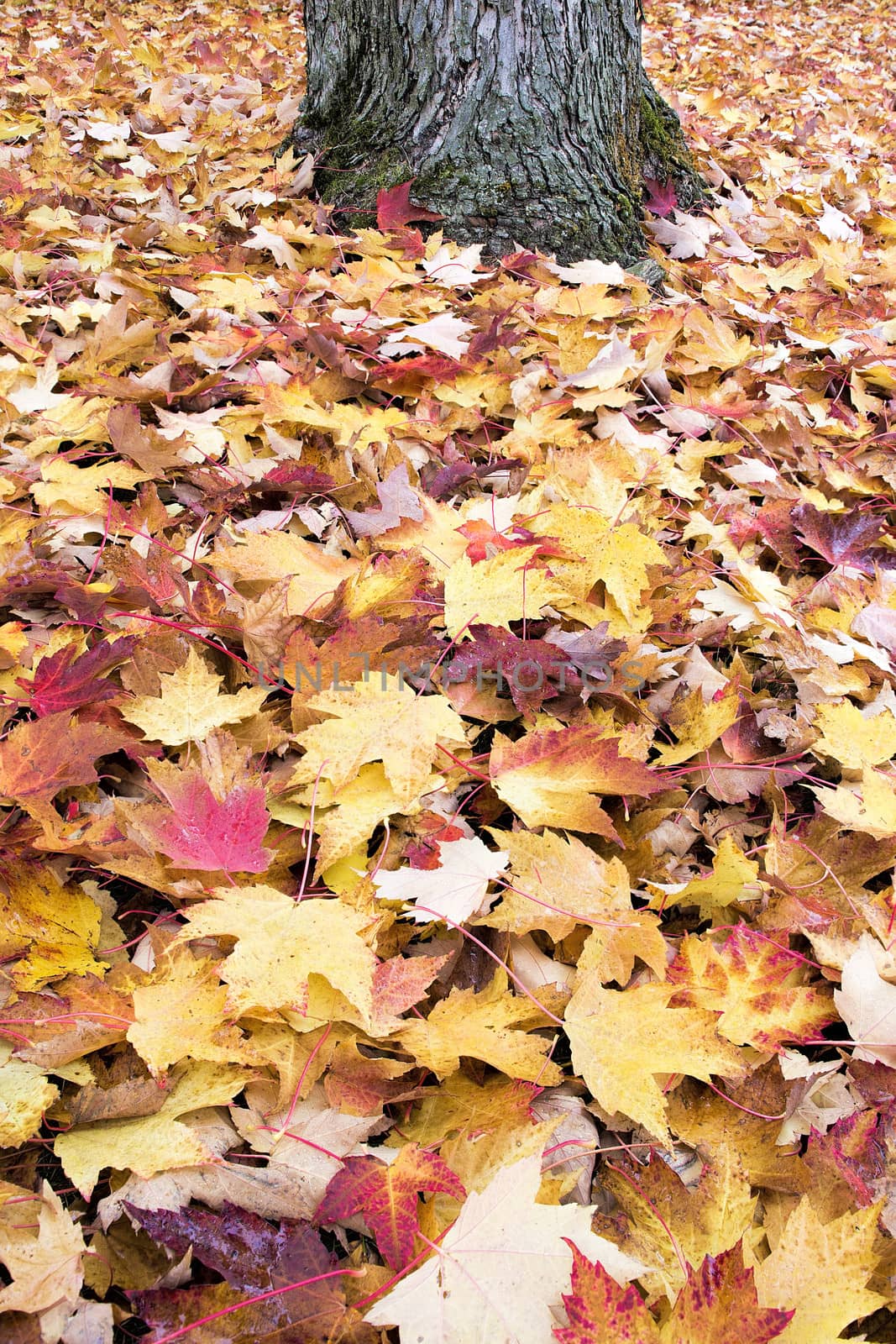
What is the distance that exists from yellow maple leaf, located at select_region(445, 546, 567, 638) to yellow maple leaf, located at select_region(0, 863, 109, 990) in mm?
648

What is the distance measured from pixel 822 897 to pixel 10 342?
6.70 feet

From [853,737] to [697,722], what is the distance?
24 cm

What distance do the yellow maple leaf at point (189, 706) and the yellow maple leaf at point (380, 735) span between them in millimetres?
128

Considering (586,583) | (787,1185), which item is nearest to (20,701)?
(586,583)

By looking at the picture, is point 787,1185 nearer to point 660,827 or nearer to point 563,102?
point 660,827

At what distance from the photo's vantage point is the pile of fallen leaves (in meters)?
0.87

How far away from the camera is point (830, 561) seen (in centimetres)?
175

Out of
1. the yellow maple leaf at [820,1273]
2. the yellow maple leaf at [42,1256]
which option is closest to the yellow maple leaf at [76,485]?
the yellow maple leaf at [42,1256]

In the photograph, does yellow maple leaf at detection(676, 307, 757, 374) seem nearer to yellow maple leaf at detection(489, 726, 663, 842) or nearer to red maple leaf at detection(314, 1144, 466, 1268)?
yellow maple leaf at detection(489, 726, 663, 842)

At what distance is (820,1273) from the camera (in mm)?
855

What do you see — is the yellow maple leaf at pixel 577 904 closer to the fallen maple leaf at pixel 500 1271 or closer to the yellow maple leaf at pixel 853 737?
the fallen maple leaf at pixel 500 1271

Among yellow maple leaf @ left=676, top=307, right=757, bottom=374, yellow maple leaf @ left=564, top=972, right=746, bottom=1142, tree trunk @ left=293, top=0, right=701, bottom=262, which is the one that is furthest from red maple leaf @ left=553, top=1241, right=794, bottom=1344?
tree trunk @ left=293, top=0, right=701, bottom=262

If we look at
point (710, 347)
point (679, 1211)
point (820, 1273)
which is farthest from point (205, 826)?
point (710, 347)

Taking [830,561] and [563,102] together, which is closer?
[830,561]
